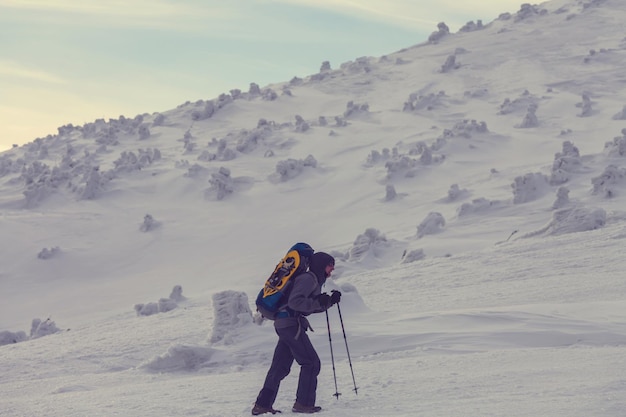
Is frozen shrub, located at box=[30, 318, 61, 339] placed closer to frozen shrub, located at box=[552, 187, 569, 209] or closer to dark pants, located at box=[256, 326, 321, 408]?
dark pants, located at box=[256, 326, 321, 408]

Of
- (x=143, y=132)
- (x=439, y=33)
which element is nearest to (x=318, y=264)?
(x=143, y=132)

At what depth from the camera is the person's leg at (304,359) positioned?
6094 mm

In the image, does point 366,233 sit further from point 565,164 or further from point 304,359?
point 304,359

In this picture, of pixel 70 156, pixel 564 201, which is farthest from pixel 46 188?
pixel 564 201

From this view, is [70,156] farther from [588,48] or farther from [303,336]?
[303,336]

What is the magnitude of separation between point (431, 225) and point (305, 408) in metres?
11.4

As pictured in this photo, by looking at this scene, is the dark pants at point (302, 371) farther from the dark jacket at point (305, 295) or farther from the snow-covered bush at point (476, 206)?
the snow-covered bush at point (476, 206)

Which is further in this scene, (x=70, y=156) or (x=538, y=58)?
(x=538, y=58)

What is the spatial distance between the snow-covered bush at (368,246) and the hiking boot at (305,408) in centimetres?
986

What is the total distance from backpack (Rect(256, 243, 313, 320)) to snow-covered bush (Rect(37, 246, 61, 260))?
16.1 meters

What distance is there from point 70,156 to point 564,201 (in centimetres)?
1944

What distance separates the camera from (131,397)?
713 centimetres

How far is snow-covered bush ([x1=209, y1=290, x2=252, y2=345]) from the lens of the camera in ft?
31.4

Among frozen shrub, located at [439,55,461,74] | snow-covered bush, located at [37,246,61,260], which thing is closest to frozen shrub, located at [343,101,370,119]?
frozen shrub, located at [439,55,461,74]
